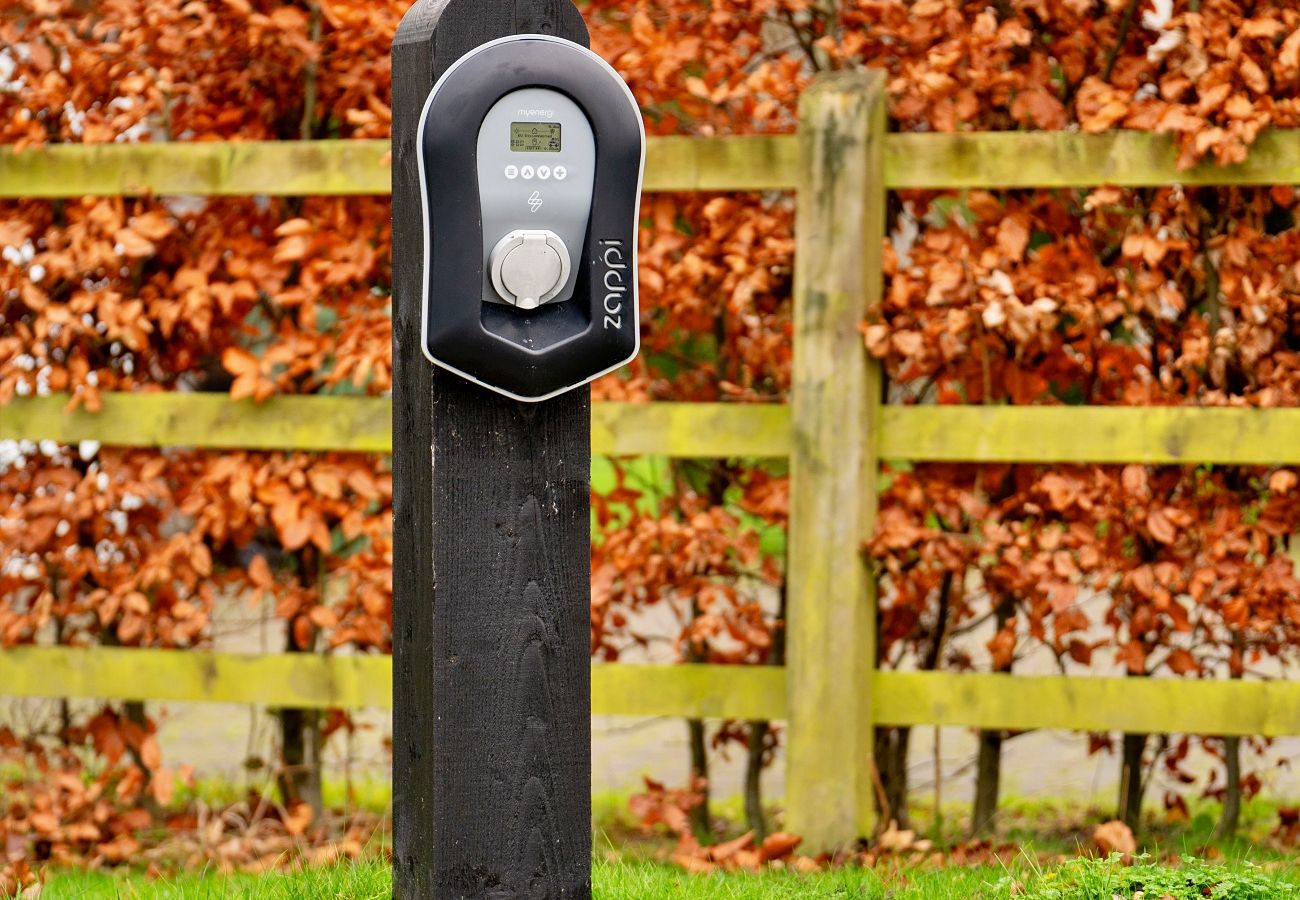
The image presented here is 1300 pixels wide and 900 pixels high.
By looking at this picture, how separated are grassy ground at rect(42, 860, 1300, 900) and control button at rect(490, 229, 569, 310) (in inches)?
53.2

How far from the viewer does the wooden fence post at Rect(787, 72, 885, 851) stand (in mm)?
4176

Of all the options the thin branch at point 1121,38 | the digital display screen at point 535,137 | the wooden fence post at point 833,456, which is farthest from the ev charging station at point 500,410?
the thin branch at point 1121,38

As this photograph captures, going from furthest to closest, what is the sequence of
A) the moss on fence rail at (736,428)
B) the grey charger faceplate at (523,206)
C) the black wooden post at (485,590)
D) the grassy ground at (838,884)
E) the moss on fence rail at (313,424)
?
the moss on fence rail at (313,424), the moss on fence rail at (736,428), the grassy ground at (838,884), the black wooden post at (485,590), the grey charger faceplate at (523,206)

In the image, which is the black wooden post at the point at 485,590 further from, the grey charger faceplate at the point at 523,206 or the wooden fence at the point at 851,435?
the wooden fence at the point at 851,435

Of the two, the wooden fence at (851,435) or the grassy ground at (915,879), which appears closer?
the grassy ground at (915,879)

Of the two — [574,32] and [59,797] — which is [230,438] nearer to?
[59,797]

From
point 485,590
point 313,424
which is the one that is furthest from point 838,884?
point 313,424

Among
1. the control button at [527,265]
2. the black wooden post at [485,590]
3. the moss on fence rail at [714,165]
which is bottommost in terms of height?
the black wooden post at [485,590]

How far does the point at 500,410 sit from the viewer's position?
284 centimetres

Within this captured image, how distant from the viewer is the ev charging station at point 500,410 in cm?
270

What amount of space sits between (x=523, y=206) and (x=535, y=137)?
11cm

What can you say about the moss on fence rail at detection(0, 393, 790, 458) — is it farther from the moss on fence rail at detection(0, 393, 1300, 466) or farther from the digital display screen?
the digital display screen

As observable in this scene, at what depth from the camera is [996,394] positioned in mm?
4422

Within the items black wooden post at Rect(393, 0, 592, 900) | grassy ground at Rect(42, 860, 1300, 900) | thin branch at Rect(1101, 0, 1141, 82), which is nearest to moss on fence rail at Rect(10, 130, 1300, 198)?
thin branch at Rect(1101, 0, 1141, 82)
